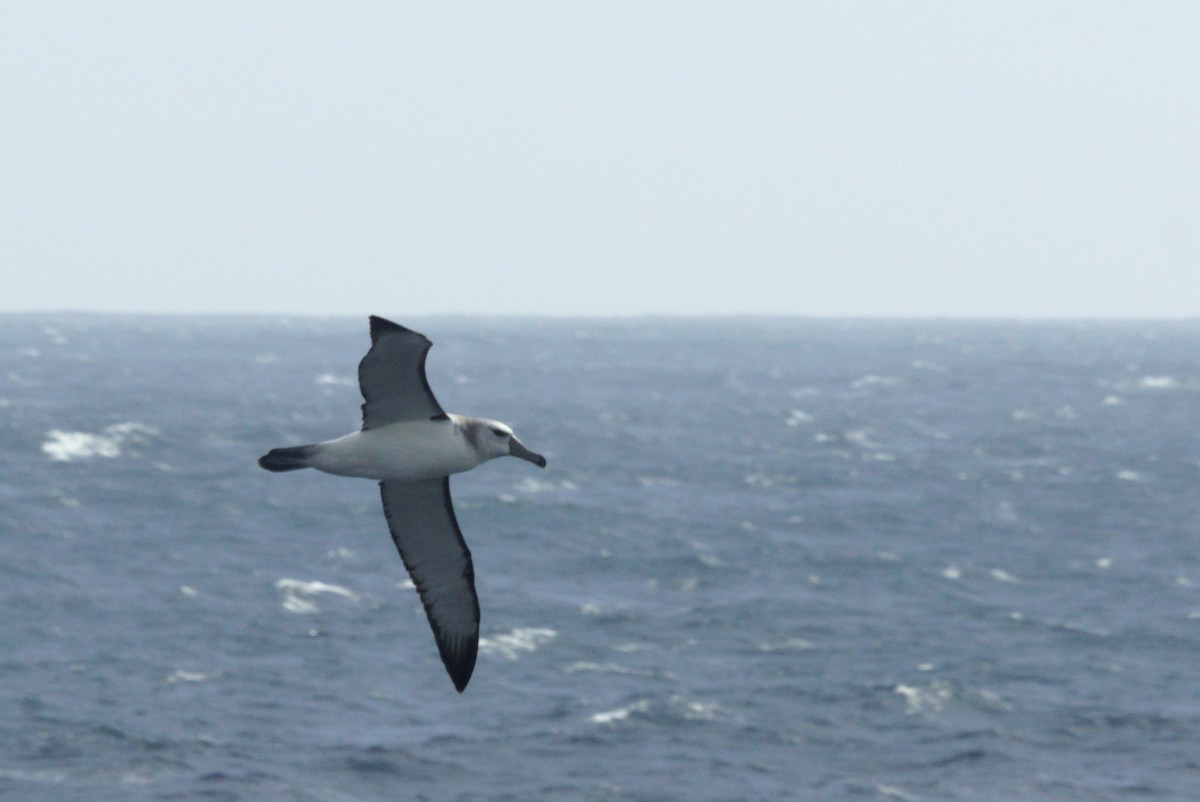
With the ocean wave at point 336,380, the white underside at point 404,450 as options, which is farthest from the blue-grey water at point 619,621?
the ocean wave at point 336,380

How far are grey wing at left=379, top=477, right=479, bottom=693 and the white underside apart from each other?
144 centimetres

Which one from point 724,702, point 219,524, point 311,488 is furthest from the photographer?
point 311,488

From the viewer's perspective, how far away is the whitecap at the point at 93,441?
74750 mm

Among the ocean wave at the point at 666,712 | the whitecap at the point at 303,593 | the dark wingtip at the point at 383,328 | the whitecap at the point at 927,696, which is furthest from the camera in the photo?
the whitecap at the point at 303,593

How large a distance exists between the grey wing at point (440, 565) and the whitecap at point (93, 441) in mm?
59522

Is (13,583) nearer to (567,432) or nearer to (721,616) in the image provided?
(721,616)

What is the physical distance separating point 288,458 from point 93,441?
68.0 metres

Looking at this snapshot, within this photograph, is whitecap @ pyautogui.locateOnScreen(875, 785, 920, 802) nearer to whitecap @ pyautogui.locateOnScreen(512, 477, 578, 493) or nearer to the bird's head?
the bird's head

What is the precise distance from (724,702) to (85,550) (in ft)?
84.7

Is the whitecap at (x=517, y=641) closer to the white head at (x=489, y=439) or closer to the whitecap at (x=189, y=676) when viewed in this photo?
the whitecap at (x=189, y=676)

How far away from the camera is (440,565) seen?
17.5m

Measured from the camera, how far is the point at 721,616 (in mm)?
47219

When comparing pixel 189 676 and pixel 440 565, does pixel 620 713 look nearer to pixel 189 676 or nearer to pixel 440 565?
pixel 189 676

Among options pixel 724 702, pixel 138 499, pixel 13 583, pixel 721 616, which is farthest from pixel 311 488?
pixel 724 702
